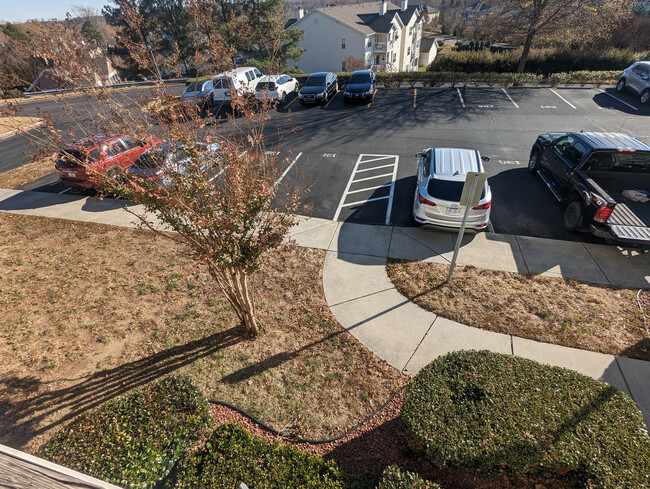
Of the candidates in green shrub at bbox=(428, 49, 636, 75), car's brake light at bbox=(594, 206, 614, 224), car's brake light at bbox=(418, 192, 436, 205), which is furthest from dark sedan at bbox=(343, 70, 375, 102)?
car's brake light at bbox=(594, 206, 614, 224)

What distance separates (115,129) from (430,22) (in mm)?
95754

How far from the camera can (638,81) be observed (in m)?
17.8

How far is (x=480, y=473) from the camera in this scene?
3.71 metres

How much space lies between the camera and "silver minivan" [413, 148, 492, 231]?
8.02 m

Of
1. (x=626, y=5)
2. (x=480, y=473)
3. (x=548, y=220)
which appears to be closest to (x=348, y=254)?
(x=480, y=473)

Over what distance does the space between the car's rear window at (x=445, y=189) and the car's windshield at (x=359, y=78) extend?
1444 centimetres

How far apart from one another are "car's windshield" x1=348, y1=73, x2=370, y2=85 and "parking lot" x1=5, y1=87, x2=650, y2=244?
55.1 inches

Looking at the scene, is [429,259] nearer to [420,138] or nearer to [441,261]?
[441,261]

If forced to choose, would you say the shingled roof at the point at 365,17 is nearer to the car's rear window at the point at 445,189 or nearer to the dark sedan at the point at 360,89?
the dark sedan at the point at 360,89

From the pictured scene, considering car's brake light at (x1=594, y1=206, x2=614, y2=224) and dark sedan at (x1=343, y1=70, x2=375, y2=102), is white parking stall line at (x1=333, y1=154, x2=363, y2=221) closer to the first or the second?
car's brake light at (x1=594, y1=206, x2=614, y2=224)

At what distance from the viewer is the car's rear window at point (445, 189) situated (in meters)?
8.02

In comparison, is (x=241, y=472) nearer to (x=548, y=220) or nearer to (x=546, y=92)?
(x=548, y=220)

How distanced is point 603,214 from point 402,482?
7.62 metres

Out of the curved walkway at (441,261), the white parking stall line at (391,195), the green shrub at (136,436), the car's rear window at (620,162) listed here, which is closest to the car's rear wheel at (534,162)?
the car's rear window at (620,162)
